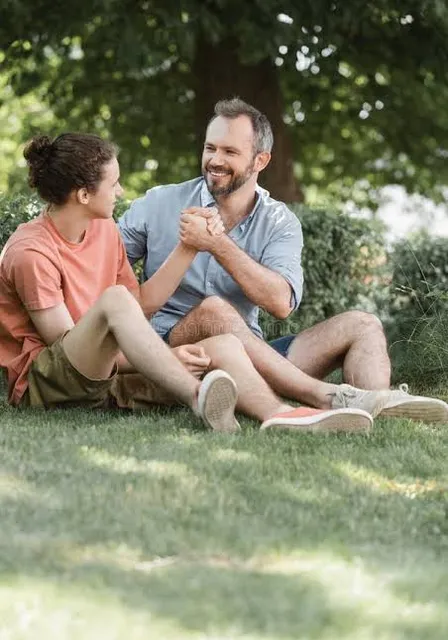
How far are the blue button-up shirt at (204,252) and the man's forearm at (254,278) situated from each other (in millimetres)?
175

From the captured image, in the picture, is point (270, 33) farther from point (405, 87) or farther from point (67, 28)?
point (405, 87)

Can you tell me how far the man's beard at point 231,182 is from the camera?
5.51m

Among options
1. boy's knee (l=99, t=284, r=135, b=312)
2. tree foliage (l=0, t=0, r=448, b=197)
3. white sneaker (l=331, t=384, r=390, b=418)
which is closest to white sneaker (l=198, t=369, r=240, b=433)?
boy's knee (l=99, t=284, r=135, b=312)

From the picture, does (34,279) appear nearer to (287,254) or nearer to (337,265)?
(287,254)

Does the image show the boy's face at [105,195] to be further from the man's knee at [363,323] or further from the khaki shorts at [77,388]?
the man's knee at [363,323]

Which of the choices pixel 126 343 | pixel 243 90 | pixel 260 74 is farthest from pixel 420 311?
pixel 260 74

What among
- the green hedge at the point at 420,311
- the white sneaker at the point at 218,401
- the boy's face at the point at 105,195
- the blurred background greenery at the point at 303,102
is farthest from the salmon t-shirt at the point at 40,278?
the green hedge at the point at 420,311

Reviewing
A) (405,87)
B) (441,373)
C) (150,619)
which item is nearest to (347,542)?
(150,619)

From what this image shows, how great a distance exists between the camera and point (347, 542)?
9.85ft

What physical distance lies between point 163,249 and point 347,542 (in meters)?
2.83

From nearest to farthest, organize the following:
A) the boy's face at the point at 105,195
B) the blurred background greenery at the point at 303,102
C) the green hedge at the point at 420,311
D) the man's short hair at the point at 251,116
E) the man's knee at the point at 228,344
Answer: the man's knee at the point at 228,344
the boy's face at the point at 105,195
the man's short hair at the point at 251,116
the green hedge at the point at 420,311
the blurred background greenery at the point at 303,102

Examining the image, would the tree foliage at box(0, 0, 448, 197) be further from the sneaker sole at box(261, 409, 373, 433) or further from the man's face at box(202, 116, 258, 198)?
the sneaker sole at box(261, 409, 373, 433)

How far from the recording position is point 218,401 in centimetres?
454

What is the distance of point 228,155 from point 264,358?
1040mm
